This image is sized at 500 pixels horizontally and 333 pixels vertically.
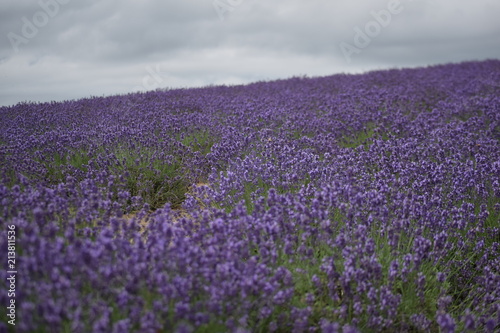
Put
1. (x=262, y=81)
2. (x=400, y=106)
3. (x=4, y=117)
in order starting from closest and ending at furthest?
(x=4, y=117) < (x=400, y=106) < (x=262, y=81)

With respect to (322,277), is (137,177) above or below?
above

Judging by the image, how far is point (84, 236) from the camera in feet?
9.10

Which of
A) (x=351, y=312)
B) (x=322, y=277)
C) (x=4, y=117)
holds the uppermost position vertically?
(x=4, y=117)

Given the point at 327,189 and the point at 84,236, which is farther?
the point at 327,189

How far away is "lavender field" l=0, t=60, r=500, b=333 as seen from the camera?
207 cm

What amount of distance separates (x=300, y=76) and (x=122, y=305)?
12.8 metres

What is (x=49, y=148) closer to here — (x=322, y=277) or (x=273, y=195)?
(x=273, y=195)

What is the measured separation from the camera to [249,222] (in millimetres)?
2865

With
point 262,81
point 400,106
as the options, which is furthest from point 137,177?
point 262,81

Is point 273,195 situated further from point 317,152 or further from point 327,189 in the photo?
point 317,152

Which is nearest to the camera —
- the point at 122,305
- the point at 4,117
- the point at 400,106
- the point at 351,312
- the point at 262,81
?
the point at 122,305

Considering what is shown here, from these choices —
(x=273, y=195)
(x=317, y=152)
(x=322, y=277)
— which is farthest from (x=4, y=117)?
(x=322, y=277)

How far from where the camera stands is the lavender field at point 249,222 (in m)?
2.07

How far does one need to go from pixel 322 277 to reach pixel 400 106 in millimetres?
6213
